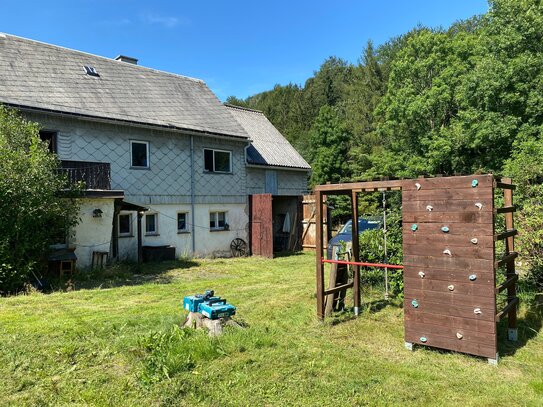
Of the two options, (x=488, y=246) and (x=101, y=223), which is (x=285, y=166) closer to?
(x=101, y=223)

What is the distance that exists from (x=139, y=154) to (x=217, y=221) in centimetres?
437

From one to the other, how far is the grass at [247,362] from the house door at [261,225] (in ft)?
29.0

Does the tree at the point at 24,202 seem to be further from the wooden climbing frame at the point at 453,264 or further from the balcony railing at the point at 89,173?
the wooden climbing frame at the point at 453,264

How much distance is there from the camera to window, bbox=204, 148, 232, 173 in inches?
639

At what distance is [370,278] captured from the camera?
8.43 meters

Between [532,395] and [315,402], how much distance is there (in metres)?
2.13

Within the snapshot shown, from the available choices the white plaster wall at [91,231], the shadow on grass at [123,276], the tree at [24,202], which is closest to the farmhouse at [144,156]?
the white plaster wall at [91,231]

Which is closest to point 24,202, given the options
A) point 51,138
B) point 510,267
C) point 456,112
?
point 51,138

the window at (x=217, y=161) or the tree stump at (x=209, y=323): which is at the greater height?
the window at (x=217, y=161)

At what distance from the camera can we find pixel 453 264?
471 cm

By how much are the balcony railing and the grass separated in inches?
196

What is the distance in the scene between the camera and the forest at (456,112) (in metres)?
15.2

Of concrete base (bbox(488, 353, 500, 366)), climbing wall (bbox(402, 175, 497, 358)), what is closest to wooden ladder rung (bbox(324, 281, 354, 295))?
climbing wall (bbox(402, 175, 497, 358))

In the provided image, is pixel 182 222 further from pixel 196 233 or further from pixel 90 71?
pixel 90 71
